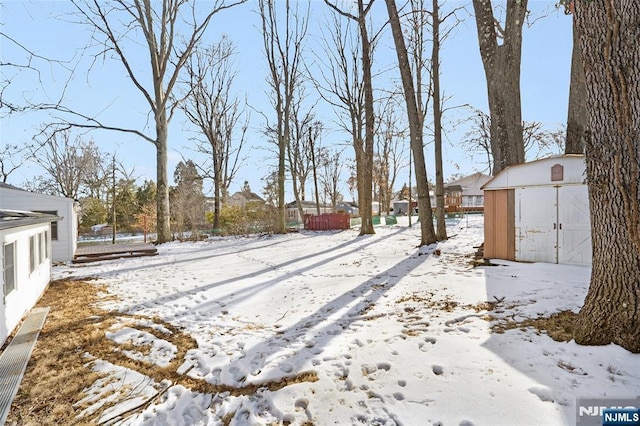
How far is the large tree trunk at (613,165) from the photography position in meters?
2.56

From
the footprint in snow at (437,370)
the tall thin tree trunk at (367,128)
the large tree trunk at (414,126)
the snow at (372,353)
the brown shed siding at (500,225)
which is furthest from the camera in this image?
the tall thin tree trunk at (367,128)

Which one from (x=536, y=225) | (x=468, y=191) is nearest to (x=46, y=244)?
(x=536, y=225)

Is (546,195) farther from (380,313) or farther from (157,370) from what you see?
(157,370)

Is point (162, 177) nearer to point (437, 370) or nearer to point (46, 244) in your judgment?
point (46, 244)

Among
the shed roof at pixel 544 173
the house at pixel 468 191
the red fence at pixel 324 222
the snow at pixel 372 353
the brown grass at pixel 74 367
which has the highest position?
the house at pixel 468 191

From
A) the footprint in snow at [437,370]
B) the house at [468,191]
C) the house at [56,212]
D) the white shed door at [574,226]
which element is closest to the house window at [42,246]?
the house at [56,212]

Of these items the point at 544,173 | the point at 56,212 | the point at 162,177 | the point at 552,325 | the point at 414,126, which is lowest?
the point at 552,325

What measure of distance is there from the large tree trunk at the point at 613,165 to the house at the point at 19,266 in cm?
626

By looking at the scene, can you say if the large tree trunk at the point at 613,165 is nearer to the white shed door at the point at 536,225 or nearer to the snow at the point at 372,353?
the snow at the point at 372,353

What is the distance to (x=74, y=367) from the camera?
10.7ft

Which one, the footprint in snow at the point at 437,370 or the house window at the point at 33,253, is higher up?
the house window at the point at 33,253

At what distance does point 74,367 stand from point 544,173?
8316mm

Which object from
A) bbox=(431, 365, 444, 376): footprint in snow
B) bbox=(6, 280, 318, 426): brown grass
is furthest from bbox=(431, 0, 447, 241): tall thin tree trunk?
bbox=(6, 280, 318, 426): brown grass

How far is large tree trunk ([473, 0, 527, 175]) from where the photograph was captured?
776 cm
